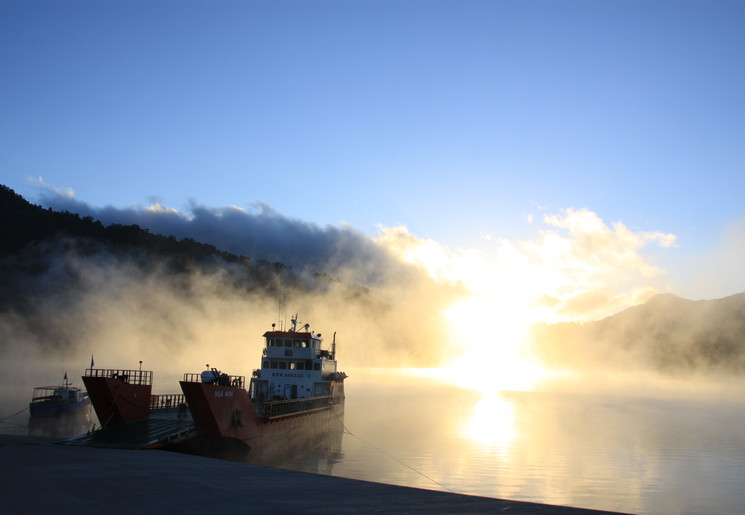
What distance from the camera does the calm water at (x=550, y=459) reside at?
27.5 m

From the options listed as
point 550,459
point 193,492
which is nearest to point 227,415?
point 193,492

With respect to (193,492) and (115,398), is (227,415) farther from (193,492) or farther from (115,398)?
(193,492)

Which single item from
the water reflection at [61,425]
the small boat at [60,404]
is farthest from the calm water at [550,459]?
the small boat at [60,404]

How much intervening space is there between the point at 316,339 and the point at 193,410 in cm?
2030

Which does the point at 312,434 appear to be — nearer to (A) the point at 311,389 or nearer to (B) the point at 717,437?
(A) the point at 311,389

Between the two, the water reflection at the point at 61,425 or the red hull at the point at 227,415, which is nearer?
the red hull at the point at 227,415

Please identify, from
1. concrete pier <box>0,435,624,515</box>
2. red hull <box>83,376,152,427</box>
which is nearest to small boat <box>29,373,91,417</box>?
red hull <box>83,376,152,427</box>

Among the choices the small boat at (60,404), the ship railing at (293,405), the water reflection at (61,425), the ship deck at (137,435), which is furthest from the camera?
the small boat at (60,404)

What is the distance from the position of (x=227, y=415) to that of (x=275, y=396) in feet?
50.4

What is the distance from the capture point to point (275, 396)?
43.5 metres

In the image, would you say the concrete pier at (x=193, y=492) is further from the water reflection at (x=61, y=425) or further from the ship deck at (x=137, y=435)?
the water reflection at (x=61, y=425)

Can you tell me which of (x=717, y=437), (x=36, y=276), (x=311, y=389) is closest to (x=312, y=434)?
(x=311, y=389)

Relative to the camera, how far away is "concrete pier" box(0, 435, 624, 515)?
12.4 metres

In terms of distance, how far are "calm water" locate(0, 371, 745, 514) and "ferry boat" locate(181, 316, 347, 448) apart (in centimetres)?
231
